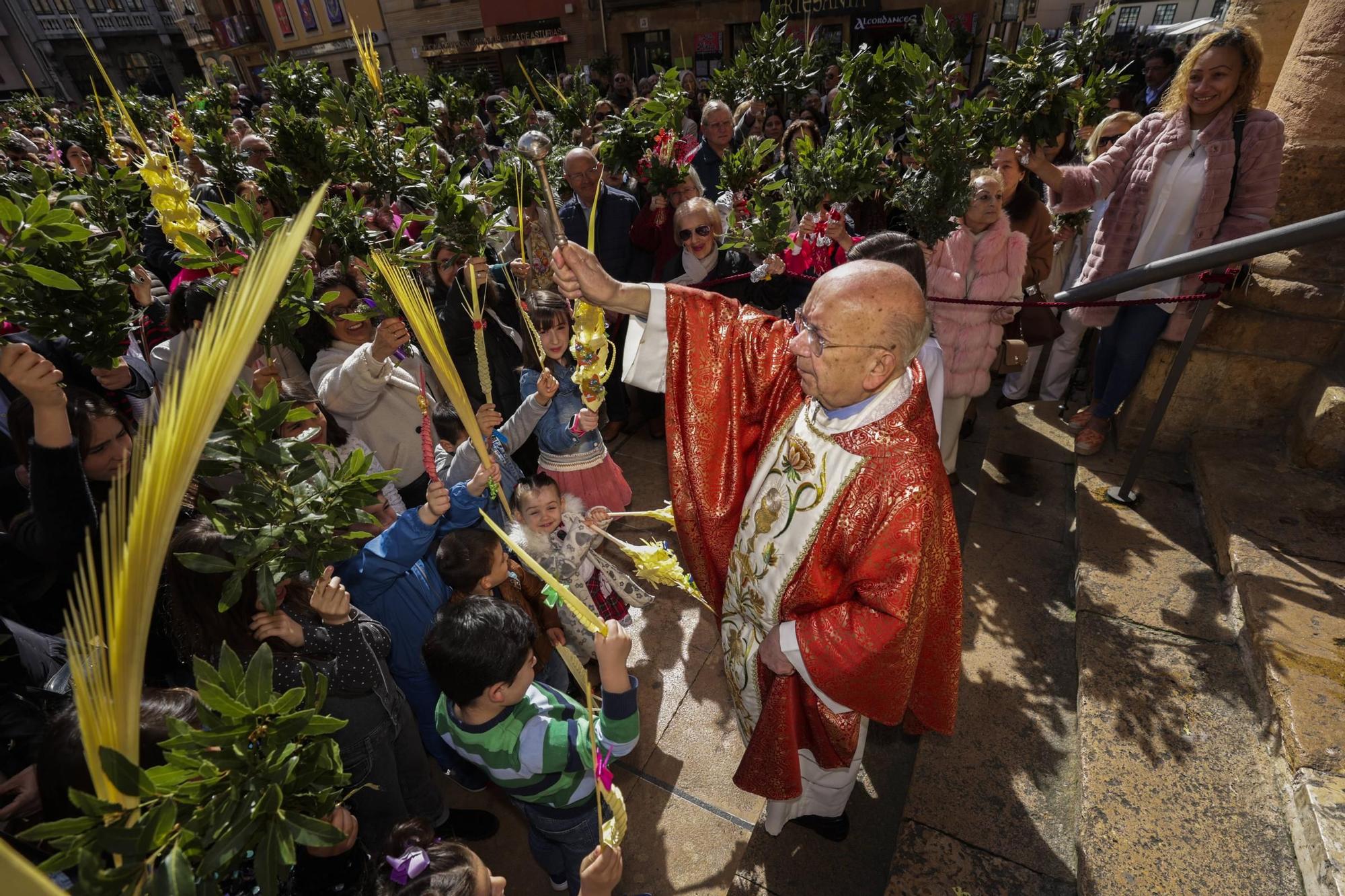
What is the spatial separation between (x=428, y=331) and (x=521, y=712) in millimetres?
1158

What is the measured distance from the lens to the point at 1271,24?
13.1 feet

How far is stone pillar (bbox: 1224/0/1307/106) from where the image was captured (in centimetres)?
391

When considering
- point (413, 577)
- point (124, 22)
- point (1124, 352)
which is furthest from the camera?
point (124, 22)

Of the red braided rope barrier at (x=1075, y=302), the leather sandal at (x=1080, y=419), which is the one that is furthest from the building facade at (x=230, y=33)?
the leather sandal at (x=1080, y=419)

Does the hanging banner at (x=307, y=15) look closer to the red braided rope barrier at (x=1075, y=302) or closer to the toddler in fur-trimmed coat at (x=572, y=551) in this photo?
the red braided rope barrier at (x=1075, y=302)

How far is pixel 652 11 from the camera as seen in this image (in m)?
20.4

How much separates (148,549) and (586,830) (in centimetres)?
182

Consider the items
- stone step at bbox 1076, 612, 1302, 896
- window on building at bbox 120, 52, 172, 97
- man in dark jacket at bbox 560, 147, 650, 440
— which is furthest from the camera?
window on building at bbox 120, 52, 172, 97

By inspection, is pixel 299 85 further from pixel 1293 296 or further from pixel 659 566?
pixel 1293 296

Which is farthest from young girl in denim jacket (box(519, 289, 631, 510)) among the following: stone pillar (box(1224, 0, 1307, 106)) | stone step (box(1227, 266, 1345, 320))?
stone pillar (box(1224, 0, 1307, 106))

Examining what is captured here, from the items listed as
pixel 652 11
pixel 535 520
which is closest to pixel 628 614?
pixel 535 520

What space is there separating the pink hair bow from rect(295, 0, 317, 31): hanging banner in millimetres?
38092

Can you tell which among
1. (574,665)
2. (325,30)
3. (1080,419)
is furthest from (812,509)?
(325,30)

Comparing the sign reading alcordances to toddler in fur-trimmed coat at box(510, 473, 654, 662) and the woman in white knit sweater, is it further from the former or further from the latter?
toddler in fur-trimmed coat at box(510, 473, 654, 662)
